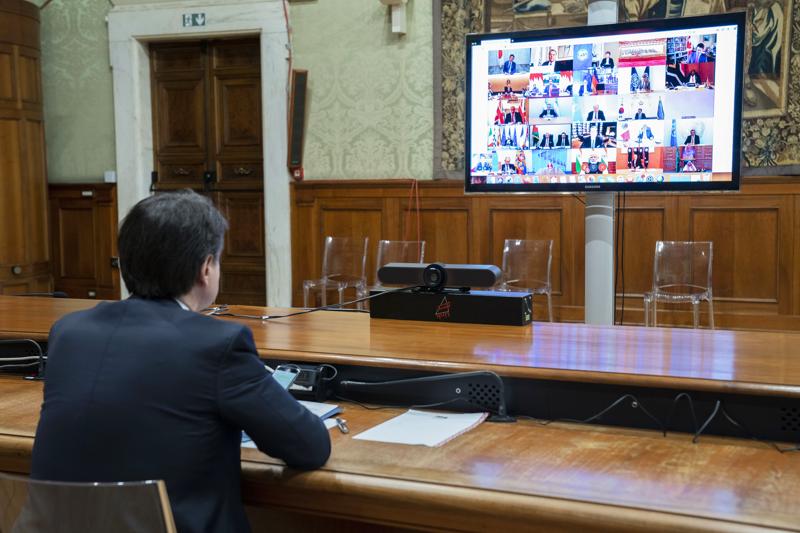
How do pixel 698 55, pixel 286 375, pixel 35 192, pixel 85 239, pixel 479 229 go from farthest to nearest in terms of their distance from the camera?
pixel 85 239 < pixel 35 192 < pixel 479 229 < pixel 698 55 < pixel 286 375

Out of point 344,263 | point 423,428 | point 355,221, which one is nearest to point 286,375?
point 423,428

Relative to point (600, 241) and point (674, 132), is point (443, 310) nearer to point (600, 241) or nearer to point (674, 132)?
point (600, 241)

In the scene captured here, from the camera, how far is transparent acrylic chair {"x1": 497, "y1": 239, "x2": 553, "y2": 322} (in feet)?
17.3

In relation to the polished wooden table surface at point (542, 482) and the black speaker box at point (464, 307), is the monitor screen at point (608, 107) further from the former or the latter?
the polished wooden table surface at point (542, 482)

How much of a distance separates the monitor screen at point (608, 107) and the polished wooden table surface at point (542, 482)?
1.86m

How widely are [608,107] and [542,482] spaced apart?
228 cm

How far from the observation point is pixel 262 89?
21.1 ft

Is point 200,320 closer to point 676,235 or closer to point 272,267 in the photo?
point 676,235

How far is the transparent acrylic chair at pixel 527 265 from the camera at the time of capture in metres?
5.29

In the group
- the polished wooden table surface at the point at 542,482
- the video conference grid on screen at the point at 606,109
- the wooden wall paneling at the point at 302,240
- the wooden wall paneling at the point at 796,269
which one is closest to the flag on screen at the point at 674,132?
the video conference grid on screen at the point at 606,109

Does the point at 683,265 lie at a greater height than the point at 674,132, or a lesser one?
lesser

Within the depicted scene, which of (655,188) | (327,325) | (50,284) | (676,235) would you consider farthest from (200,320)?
(50,284)

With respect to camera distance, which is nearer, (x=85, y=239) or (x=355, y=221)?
(x=355, y=221)

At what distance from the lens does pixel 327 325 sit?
8.41 ft
